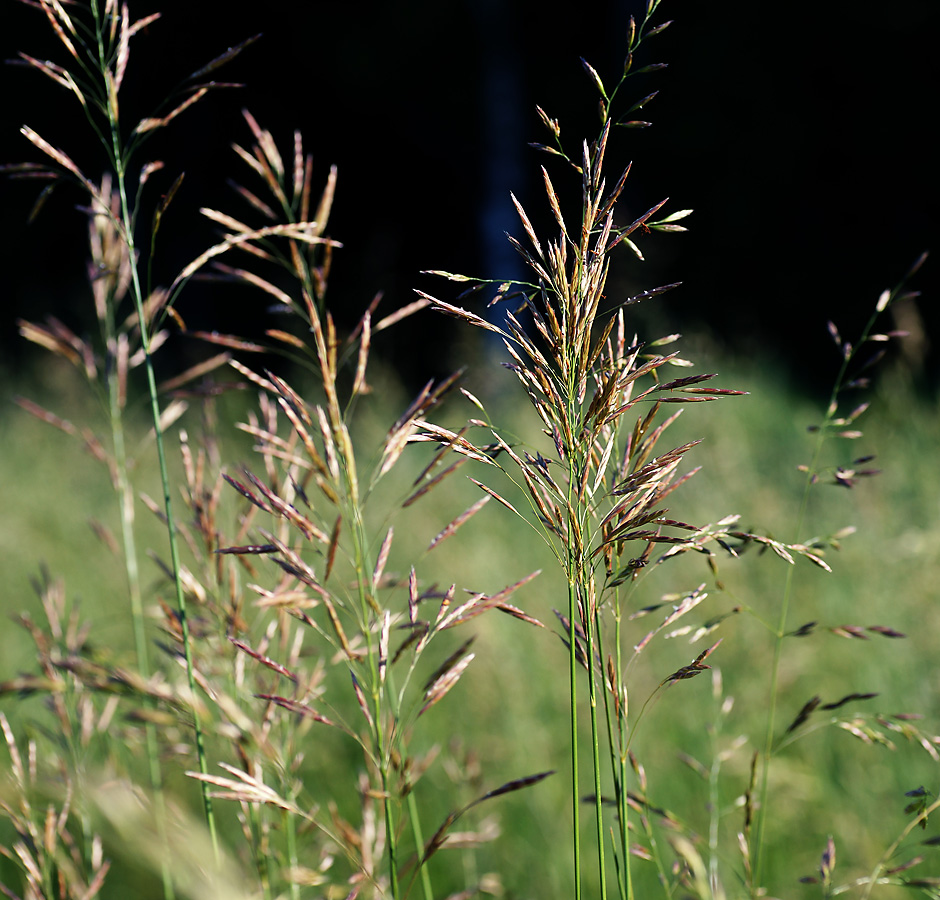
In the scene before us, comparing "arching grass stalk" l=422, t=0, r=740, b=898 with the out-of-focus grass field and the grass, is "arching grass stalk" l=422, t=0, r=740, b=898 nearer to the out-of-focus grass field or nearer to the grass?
the grass

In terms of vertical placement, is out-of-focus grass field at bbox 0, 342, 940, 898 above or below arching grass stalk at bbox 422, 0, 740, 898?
below

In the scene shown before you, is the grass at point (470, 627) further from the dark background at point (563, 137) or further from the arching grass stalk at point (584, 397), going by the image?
the dark background at point (563, 137)

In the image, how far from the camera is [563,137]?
736cm

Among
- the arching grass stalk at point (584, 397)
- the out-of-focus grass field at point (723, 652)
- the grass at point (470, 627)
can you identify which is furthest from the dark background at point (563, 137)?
the arching grass stalk at point (584, 397)

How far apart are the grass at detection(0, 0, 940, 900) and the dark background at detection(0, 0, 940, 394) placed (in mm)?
2325

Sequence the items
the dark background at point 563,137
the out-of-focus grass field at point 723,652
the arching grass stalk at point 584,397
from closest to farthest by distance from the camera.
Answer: the arching grass stalk at point 584,397 → the out-of-focus grass field at point 723,652 → the dark background at point 563,137

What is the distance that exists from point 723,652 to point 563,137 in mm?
6167

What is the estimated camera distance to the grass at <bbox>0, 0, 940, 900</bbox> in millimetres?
649

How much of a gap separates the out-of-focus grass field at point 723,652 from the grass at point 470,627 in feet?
0.04

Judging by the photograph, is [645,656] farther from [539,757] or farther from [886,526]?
[886,526]

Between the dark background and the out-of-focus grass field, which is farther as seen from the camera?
the dark background

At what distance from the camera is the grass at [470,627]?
2.13ft

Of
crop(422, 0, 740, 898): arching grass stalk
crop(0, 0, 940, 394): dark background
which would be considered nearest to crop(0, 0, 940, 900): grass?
crop(422, 0, 740, 898): arching grass stalk

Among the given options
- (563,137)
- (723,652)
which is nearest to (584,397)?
(723,652)
